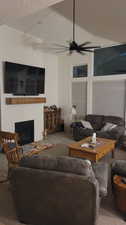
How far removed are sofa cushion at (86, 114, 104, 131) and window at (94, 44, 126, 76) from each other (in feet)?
5.45

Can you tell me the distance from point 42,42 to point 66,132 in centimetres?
378

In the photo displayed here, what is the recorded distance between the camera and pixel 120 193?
6.90 ft

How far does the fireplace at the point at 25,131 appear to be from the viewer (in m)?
5.34

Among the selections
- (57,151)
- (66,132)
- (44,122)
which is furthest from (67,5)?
(66,132)

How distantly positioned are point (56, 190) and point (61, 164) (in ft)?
0.89

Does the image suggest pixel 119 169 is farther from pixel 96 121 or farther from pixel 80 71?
pixel 80 71

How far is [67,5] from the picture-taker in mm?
3809

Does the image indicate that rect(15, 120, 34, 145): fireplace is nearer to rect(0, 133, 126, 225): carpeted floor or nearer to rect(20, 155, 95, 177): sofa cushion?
rect(0, 133, 126, 225): carpeted floor

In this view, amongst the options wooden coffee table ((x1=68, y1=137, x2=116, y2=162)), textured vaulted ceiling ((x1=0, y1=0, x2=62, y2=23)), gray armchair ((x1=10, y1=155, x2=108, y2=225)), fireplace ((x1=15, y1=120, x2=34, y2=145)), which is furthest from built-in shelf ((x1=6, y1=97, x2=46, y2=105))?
gray armchair ((x1=10, y1=155, x2=108, y2=225))

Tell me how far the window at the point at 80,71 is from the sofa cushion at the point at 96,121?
1834mm

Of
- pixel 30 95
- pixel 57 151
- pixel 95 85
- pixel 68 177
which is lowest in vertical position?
pixel 57 151

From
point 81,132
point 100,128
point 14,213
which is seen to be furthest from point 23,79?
point 14,213

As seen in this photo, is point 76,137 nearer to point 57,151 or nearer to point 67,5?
point 57,151

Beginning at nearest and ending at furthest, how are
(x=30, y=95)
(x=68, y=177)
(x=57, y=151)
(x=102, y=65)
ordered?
(x=68, y=177) → (x=57, y=151) → (x=30, y=95) → (x=102, y=65)
